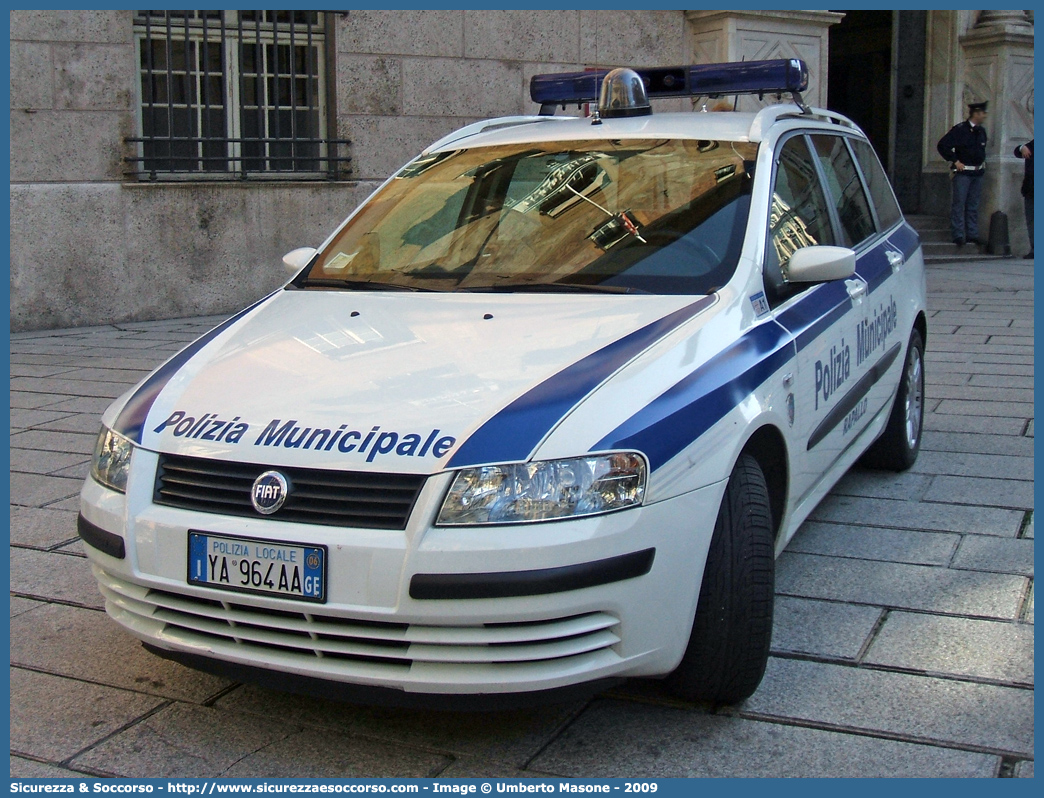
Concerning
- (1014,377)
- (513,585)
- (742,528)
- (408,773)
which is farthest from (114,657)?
(1014,377)

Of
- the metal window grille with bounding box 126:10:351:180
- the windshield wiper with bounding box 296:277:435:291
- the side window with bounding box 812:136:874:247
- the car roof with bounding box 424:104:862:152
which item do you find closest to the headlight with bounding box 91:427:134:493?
the windshield wiper with bounding box 296:277:435:291

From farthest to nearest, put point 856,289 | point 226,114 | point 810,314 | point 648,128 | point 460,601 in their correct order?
point 226,114, point 856,289, point 648,128, point 810,314, point 460,601

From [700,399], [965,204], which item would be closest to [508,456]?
[700,399]

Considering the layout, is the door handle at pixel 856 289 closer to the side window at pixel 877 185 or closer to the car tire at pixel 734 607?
the side window at pixel 877 185

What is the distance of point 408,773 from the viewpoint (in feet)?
9.73

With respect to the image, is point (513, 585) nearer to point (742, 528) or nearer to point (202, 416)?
point (742, 528)

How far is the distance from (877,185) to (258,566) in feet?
12.6

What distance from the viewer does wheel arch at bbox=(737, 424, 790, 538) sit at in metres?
3.54

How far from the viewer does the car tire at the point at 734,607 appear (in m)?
3.10

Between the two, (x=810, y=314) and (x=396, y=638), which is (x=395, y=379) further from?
(x=810, y=314)

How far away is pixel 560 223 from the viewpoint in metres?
4.16

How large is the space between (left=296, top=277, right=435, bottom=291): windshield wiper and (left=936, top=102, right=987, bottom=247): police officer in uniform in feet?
43.1

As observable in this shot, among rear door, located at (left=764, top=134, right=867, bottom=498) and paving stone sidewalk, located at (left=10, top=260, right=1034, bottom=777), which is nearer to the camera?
paving stone sidewalk, located at (left=10, top=260, right=1034, bottom=777)

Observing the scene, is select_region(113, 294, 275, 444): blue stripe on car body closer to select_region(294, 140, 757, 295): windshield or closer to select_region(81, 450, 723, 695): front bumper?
select_region(81, 450, 723, 695): front bumper
